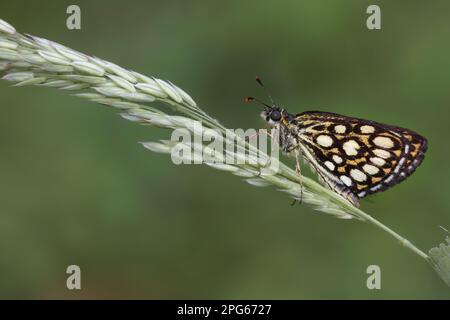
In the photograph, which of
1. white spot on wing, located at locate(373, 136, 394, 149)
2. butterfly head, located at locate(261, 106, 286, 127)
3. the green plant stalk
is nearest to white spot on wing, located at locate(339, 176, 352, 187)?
white spot on wing, located at locate(373, 136, 394, 149)

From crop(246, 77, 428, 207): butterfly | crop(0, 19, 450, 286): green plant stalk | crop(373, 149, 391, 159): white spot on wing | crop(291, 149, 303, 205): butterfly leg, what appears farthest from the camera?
crop(373, 149, 391, 159): white spot on wing

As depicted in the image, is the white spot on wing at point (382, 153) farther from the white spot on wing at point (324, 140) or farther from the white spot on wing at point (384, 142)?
the white spot on wing at point (324, 140)

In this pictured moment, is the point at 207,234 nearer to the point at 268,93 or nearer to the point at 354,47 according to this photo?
the point at 268,93

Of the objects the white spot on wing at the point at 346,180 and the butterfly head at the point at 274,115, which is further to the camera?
the butterfly head at the point at 274,115

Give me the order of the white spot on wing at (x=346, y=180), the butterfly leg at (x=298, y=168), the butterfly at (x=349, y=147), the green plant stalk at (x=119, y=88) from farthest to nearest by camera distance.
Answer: the butterfly at (x=349, y=147) → the white spot on wing at (x=346, y=180) → the butterfly leg at (x=298, y=168) → the green plant stalk at (x=119, y=88)

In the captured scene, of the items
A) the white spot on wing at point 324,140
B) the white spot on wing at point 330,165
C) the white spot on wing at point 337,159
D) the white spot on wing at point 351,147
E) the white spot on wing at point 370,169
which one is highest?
the white spot on wing at point 324,140

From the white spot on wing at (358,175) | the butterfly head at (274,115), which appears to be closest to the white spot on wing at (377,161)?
the white spot on wing at (358,175)

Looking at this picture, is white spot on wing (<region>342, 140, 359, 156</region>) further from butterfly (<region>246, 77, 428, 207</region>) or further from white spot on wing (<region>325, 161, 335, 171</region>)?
white spot on wing (<region>325, 161, 335, 171</region>)

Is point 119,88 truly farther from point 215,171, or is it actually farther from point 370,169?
point 215,171

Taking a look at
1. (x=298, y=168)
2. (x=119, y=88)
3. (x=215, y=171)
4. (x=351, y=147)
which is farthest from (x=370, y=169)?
(x=215, y=171)
